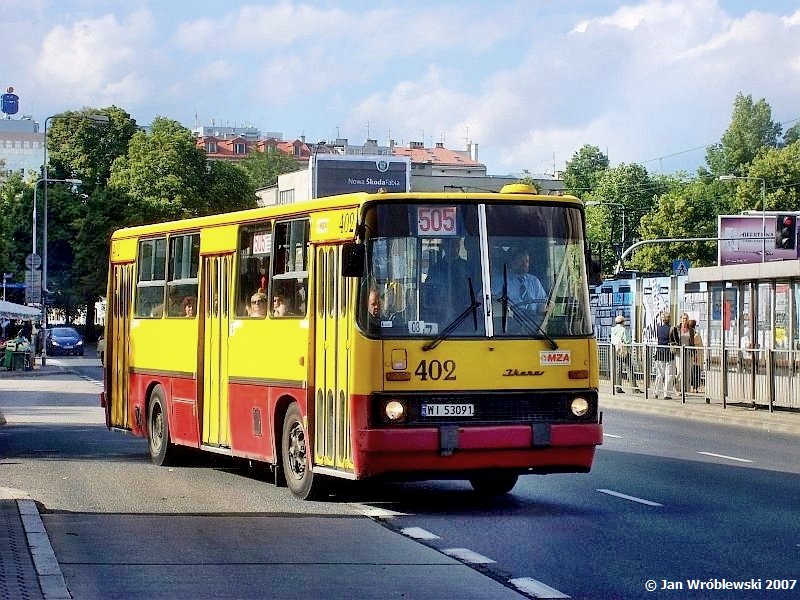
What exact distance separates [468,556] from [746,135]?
117m

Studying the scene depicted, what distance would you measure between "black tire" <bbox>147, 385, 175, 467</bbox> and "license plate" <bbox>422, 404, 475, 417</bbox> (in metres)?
5.78

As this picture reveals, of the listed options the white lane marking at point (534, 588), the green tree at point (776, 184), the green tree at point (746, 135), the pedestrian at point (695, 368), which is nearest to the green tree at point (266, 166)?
the green tree at point (746, 135)

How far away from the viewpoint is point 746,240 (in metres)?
63.6

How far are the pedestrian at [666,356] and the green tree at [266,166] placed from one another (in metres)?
127

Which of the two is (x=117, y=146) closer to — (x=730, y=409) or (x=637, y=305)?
(x=637, y=305)

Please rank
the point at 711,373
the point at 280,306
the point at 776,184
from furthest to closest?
the point at 776,184 < the point at 711,373 < the point at 280,306

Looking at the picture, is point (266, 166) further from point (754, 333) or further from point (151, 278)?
point (151, 278)

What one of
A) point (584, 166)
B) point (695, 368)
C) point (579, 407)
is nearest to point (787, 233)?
point (695, 368)

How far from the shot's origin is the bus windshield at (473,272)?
13.6 m

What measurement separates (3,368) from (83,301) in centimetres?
3797

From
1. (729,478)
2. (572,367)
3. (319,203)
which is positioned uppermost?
(319,203)

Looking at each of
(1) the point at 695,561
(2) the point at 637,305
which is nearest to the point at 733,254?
(2) the point at 637,305

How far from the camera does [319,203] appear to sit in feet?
48.2

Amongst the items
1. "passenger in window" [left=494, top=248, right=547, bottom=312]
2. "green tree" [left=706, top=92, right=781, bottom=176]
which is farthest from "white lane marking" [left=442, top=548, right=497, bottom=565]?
"green tree" [left=706, top=92, right=781, bottom=176]
